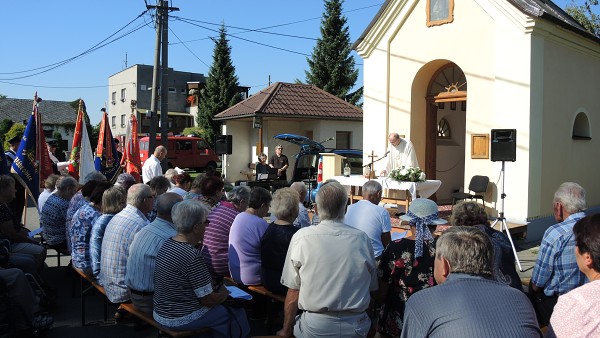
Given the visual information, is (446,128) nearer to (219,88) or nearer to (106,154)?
(106,154)

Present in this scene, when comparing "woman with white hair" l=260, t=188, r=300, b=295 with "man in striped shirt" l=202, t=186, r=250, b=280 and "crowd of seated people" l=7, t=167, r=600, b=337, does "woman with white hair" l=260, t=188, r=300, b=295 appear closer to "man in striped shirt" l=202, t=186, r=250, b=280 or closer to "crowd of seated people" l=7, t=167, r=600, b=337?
"crowd of seated people" l=7, t=167, r=600, b=337

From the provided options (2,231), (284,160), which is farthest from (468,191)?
(2,231)

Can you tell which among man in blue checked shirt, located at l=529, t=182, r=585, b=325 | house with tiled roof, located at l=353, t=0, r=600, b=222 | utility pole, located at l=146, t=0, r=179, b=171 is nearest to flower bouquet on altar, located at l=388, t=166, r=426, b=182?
house with tiled roof, located at l=353, t=0, r=600, b=222

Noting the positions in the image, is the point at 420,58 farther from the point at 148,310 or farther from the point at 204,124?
the point at 204,124

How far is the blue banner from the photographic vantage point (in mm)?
8758

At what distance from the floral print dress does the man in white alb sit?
7129 millimetres

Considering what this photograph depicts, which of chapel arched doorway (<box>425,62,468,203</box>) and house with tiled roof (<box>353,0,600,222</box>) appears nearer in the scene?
house with tiled roof (<box>353,0,600,222</box>)

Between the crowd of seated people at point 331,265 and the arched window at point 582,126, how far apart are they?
323 inches

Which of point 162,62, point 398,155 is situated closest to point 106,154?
point 162,62

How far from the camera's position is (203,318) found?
12.0ft

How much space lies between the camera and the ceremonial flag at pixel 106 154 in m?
11.2

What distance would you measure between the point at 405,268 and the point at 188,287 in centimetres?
152

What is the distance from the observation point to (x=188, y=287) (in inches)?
141

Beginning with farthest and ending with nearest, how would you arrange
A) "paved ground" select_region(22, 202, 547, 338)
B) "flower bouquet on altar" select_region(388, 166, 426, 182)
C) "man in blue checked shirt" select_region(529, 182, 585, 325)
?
"flower bouquet on altar" select_region(388, 166, 426, 182)
"paved ground" select_region(22, 202, 547, 338)
"man in blue checked shirt" select_region(529, 182, 585, 325)
